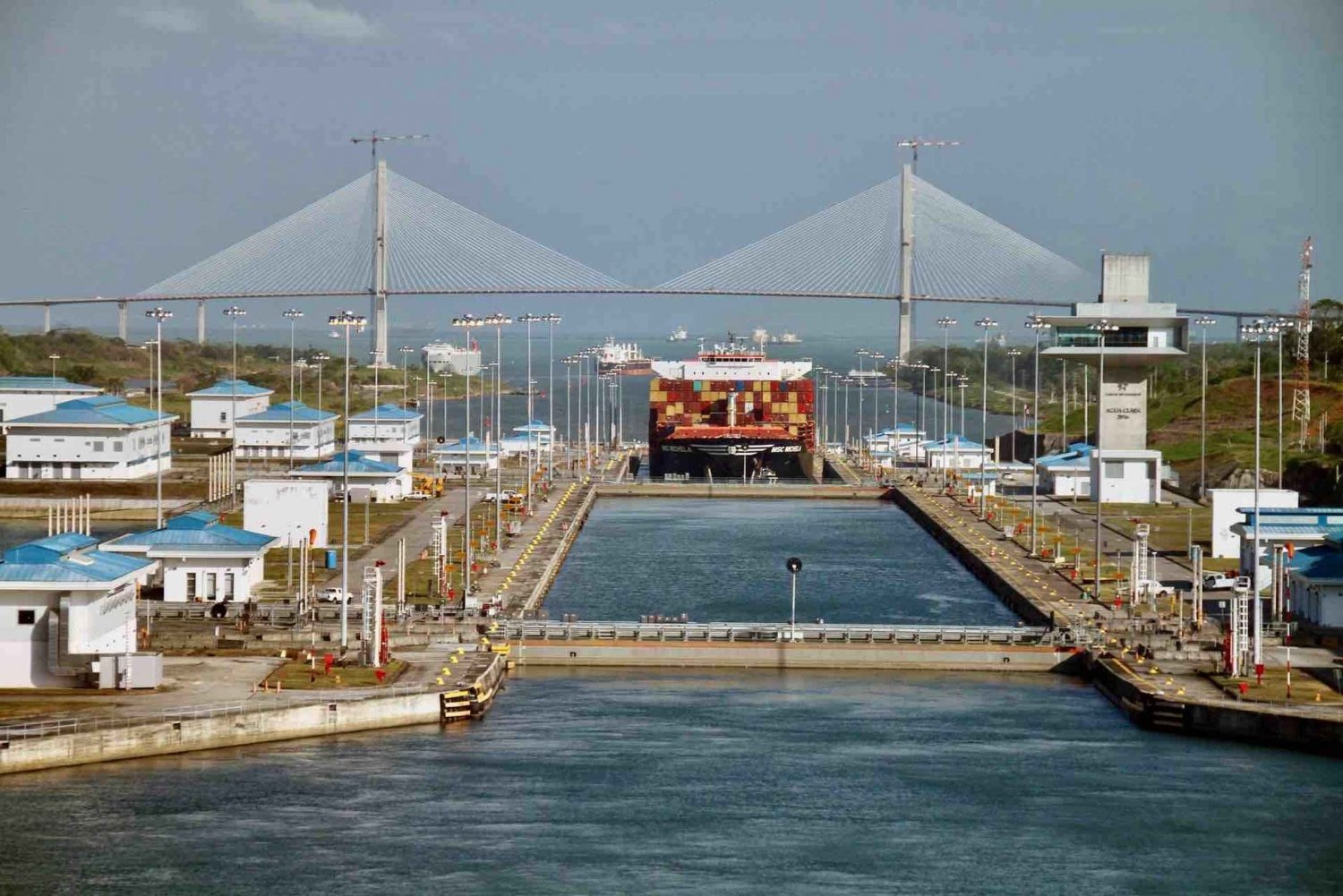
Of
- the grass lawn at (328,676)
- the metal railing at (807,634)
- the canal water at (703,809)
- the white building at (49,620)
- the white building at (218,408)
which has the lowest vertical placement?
the canal water at (703,809)

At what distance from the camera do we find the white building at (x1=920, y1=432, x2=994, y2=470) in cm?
10012

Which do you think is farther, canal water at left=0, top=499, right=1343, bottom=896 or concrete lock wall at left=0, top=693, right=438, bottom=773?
concrete lock wall at left=0, top=693, right=438, bottom=773

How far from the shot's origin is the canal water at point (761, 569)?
55938 mm

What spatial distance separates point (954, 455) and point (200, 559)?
5367 cm

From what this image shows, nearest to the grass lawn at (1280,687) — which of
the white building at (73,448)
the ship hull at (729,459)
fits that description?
the white building at (73,448)

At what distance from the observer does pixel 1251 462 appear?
8269 centimetres

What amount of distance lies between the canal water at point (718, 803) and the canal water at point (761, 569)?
9.55 m

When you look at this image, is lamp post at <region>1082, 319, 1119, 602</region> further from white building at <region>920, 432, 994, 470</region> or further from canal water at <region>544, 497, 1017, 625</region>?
white building at <region>920, 432, 994, 470</region>

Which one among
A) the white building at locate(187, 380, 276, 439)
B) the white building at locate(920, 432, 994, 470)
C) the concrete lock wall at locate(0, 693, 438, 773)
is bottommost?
the concrete lock wall at locate(0, 693, 438, 773)

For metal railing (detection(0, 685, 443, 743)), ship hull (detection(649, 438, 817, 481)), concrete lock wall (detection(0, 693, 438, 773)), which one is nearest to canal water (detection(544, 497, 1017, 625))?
metal railing (detection(0, 685, 443, 743))

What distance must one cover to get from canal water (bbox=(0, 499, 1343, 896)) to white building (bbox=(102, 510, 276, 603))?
803 centimetres

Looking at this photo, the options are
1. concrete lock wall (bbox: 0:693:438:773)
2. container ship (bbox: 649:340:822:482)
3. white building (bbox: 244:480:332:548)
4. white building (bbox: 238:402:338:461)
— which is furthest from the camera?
container ship (bbox: 649:340:822:482)

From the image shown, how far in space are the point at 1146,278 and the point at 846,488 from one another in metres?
13.9

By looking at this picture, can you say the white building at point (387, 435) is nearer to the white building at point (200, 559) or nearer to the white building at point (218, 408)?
the white building at point (218, 408)
